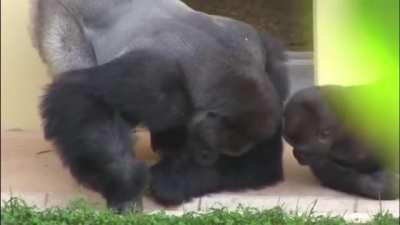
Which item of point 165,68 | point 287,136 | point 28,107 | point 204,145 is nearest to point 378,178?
point 287,136

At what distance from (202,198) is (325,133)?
53 centimetres

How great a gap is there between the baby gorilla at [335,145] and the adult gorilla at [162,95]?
0.29ft

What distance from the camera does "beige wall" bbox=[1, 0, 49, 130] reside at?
3.43 meters

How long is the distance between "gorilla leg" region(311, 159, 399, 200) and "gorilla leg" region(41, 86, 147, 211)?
776mm

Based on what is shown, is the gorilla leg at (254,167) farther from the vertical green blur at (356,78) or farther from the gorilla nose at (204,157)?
the vertical green blur at (356,78)

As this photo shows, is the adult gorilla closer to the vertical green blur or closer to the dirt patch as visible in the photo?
the vertical green blur

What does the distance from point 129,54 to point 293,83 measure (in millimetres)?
1060

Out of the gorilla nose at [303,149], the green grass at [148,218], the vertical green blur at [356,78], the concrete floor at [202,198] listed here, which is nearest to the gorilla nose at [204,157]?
the concrete floor at [202,198]

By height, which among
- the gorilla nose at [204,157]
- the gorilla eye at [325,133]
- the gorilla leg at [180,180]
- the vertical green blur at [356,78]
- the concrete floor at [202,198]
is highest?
the vertical green blur at [356,78]

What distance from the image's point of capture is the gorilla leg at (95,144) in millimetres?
2586

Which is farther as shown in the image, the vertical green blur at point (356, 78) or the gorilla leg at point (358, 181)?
the gorilla leg at point (358, 181)

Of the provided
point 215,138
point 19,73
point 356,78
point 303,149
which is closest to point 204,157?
point 215,138

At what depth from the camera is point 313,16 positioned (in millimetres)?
3443

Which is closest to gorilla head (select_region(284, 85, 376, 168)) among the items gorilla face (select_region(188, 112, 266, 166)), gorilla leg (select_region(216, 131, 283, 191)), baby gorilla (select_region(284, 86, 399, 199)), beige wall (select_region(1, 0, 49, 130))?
baby gorilla (select_region(284, 86, 399, 199))
